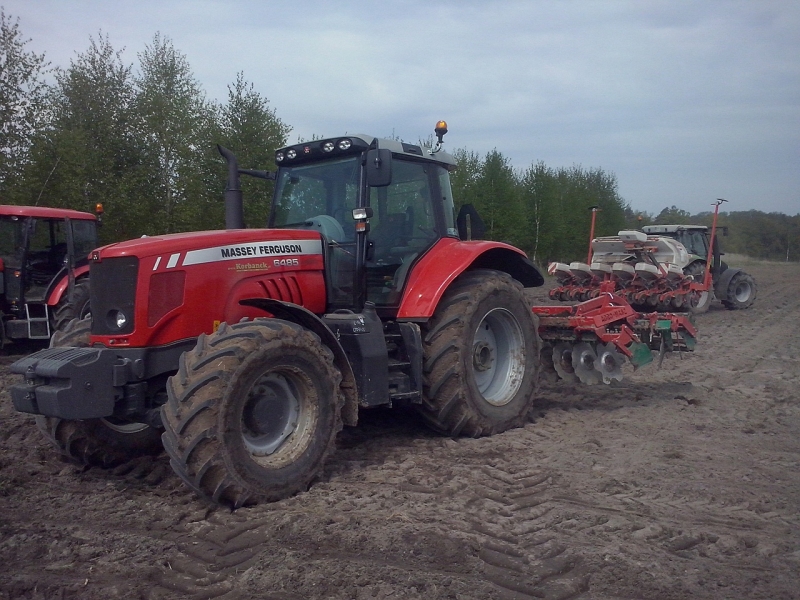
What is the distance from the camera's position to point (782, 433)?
5984 millimetres

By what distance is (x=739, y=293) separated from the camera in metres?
18.2

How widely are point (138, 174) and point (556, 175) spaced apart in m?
23.5

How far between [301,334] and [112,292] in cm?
120

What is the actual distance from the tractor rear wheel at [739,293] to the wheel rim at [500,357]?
1323 centimetres

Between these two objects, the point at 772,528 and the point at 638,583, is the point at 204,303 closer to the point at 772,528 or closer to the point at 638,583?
the point at 638,583

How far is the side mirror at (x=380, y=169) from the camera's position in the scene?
5184mm

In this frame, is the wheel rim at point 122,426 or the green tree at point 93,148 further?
the green tree at point 93,148

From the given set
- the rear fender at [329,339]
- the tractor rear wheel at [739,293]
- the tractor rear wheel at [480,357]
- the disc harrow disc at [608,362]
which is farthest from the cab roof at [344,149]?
the tractor rear wheel at [739,293]

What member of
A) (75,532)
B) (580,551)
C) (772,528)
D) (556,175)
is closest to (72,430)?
(75,532)

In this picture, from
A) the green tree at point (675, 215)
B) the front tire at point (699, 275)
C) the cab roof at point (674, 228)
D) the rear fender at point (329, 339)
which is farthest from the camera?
the green tree at point (675, 215)

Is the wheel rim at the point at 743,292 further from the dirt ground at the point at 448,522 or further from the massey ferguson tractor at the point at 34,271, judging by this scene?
the massey ferguson tractor at the point at 34,271

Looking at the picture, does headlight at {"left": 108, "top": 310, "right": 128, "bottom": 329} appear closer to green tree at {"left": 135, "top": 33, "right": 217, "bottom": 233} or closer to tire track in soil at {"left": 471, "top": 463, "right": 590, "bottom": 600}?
tire track in soil at {"left": 471, "top": 463, "right": 590, "bottom": 600}

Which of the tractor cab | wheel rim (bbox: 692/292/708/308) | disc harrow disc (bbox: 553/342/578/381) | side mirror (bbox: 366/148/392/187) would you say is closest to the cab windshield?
the tractor cab

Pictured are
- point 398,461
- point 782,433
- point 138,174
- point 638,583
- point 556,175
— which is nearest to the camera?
point 638,583
